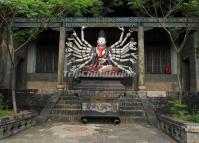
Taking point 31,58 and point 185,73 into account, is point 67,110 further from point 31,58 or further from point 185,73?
point 185,73

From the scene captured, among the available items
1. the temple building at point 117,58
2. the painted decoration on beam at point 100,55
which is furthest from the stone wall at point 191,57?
the painted decoration on beam at point 100,55

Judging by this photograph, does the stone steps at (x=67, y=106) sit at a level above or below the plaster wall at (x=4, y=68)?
below

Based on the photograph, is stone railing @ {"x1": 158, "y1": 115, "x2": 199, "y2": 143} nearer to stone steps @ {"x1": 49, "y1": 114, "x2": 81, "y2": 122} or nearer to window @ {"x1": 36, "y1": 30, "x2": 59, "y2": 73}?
stone steps @ {"x1": 49, "y1": 114, "x2": 81, "y2": 122}

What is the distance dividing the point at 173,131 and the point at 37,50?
1363 centimetres

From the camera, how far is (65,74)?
18.4 metres

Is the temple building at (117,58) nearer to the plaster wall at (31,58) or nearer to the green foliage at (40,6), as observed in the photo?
the plaster wall at (31,58)

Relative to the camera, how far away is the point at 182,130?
27.1 ft

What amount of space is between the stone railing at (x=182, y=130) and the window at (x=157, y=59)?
10613mm

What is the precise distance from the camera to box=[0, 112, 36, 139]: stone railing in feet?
29.6

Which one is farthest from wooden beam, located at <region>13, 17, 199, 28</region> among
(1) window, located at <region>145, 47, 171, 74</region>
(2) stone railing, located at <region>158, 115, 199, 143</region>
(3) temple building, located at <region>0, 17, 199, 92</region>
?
(2) stone railing, located at <region>158, 115, 199, 143</region>

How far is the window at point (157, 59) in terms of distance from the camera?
68.0 ft

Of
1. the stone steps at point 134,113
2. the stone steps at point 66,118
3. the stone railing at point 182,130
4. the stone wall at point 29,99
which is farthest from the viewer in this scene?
the stone wall at point 29,99

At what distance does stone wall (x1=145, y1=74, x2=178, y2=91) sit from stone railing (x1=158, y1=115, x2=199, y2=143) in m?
10.2

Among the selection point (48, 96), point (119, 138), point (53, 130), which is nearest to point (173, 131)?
point (119, 138)
